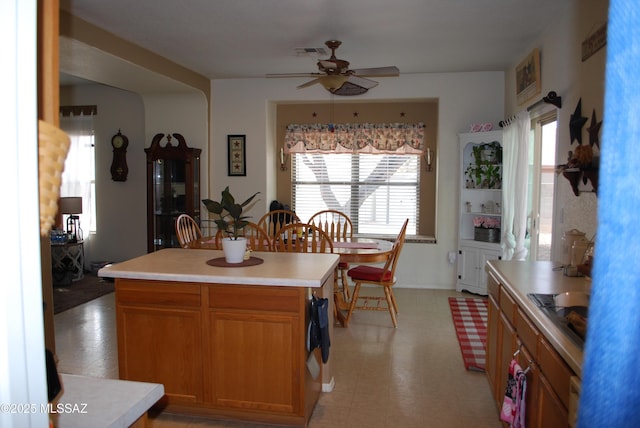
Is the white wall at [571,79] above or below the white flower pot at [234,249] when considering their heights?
above

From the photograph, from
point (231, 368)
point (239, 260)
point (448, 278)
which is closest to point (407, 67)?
point (448, 278)

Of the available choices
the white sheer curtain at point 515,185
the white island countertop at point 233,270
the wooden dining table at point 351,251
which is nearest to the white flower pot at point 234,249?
the white island countertop at point 233,270

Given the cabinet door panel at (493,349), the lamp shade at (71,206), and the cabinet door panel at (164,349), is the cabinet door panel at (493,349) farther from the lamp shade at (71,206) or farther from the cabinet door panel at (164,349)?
the lamp shade at (71,206)

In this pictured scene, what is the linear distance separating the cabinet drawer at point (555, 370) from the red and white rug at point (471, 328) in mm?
1704

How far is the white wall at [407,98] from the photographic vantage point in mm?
5551

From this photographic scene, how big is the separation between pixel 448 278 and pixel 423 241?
55 centimetres

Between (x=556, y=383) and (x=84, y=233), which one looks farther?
(x=84, y=233)

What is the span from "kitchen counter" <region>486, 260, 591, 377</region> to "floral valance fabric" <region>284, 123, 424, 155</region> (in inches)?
127

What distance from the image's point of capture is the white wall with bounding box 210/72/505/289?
5551mm

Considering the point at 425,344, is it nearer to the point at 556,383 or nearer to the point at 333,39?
the point at 556,383

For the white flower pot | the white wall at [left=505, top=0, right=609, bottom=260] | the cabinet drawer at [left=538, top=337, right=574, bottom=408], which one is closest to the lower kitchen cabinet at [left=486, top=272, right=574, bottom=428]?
the cabinet drawer at [left=538, top=337, right=574, bottom=408]

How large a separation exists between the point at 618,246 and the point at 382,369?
3.15 meters

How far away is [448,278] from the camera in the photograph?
→ 19.0 feet

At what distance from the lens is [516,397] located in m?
2.00
